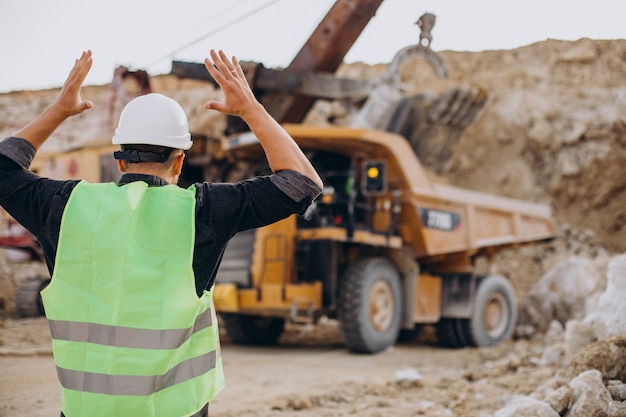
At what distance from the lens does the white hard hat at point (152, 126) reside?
205 cm

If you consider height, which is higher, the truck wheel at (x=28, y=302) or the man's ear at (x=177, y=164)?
the man's ear at (x=177, y=164)

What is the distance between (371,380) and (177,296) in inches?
177

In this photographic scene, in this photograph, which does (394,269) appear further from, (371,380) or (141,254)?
(141,254)

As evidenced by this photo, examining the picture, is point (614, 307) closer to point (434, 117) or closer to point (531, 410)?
point (531, 410)

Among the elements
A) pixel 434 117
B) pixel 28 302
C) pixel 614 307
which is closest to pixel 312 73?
pixel 434 117

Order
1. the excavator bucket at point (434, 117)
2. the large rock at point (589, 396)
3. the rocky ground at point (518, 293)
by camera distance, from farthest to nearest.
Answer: the excavator bucket at point (434, 117) < the rocky ground at point (518, 293) < the large rock at point (589, 396)

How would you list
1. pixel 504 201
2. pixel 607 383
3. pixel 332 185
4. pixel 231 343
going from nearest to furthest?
pixel 607 383 → pixel 332 185 → pixel 231 343 → pixel 504 201

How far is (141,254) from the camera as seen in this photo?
6.22ft

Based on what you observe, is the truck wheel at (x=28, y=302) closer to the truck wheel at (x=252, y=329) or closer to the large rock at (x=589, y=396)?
the truck wheel at (x=252, y=329)

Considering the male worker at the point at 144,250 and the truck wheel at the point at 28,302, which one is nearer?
the male worker at the point at 144,250

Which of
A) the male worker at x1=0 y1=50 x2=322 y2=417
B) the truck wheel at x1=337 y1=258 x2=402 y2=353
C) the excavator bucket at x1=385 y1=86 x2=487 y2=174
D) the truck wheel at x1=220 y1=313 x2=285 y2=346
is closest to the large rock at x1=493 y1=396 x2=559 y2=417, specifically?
the male worker at x1=0 y1=50 x2=322 y2=417

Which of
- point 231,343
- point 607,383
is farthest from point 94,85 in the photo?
point 607,383

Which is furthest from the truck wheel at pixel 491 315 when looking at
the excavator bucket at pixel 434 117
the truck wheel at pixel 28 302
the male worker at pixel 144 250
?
the male worker at pixel 144 250

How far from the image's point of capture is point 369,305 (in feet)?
26.3
